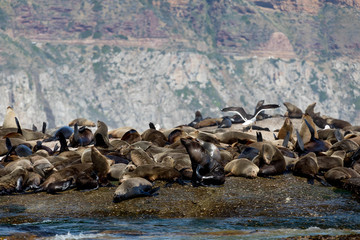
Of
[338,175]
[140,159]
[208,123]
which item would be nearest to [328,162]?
[338,175]

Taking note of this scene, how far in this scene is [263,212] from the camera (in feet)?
28.2

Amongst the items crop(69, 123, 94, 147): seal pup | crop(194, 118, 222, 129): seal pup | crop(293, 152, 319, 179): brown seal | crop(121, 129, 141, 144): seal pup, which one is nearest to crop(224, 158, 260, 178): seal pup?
crop(293, 152, 319, 179): brown seal

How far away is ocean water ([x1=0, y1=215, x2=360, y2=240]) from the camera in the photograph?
7266mm

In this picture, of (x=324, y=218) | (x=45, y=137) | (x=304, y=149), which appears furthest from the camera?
(x=45, y=137)

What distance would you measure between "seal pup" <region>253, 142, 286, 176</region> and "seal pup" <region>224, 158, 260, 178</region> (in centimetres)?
23

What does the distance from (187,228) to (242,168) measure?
313 centimetres

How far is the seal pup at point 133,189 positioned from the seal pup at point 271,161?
2.36 metres

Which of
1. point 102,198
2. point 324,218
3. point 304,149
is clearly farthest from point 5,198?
point 304,149

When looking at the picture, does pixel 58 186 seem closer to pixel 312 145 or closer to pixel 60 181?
pixel 60 181

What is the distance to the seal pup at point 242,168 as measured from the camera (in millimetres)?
10527

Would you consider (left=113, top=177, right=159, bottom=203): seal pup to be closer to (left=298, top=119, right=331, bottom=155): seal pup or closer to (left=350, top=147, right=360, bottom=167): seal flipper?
(left=350, top=147, right=360, bottom=167): seal flipper

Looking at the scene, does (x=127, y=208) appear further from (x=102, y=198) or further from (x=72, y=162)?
(x=72, y=162)

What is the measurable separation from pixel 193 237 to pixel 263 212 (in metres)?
1.82

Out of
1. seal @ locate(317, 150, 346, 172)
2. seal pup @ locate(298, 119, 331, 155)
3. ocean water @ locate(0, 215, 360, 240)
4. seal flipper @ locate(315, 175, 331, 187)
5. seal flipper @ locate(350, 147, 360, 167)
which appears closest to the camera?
ocean water @ locate(0, 215, 360, 240)
